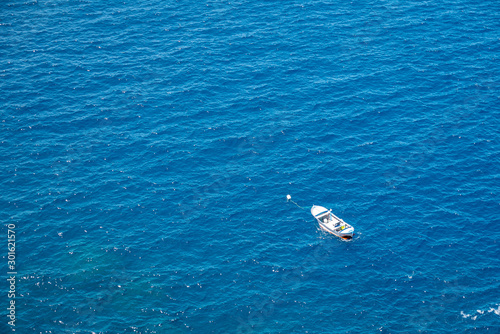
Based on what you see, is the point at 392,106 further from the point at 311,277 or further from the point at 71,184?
the point at 71,184

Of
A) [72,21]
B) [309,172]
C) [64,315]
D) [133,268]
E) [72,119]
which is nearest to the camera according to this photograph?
[64,315]

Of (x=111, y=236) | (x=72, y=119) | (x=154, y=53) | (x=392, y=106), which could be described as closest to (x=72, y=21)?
(x=154, y=53)

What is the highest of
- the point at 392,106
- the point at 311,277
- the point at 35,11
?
the point at 35,11

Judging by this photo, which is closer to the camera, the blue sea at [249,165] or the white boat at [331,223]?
the blue sea at [249,165]

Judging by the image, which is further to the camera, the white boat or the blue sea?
the white boat
